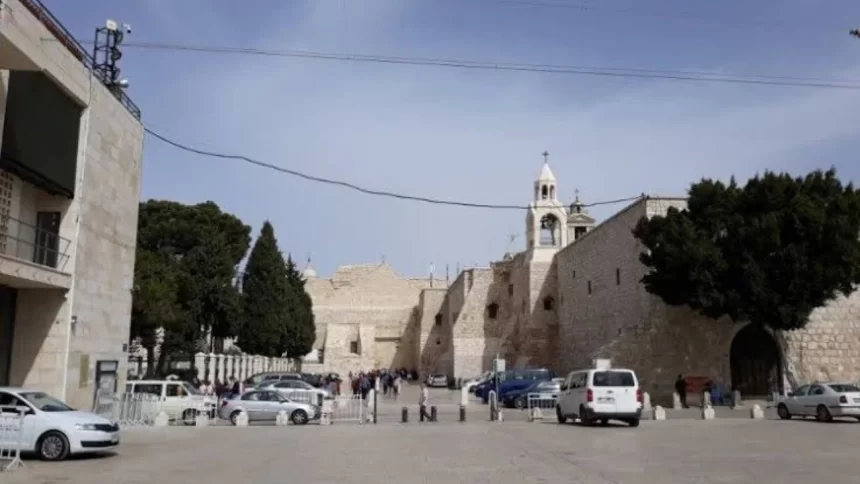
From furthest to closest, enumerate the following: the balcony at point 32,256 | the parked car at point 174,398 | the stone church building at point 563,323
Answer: the stone church building at point 563,323 < the parked car at point 174,398 < the balcony at point 32,256

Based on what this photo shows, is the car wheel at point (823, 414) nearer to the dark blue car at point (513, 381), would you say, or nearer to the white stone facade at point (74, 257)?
the dark blue car at point (513, 381)

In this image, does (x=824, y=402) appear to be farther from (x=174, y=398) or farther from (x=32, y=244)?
(x=32, y=244)

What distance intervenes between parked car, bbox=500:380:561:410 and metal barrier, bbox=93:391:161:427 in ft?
47.1

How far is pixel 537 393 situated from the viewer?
30.4m

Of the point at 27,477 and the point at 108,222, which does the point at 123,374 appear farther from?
the point at 27,477

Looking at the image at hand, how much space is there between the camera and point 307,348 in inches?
2111

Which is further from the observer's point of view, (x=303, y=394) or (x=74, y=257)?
(x=303, y=394)

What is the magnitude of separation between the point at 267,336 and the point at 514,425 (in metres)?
28.4

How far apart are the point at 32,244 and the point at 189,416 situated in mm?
8976

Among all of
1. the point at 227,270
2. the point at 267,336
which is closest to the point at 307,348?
the point at 267,336

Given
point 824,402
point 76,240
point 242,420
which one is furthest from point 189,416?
point 824,402

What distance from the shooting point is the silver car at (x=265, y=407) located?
24562 millimetres

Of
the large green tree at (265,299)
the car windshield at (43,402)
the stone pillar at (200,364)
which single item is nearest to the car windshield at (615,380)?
the car windshield at (43,402)

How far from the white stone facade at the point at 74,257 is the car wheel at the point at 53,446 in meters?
4.13
